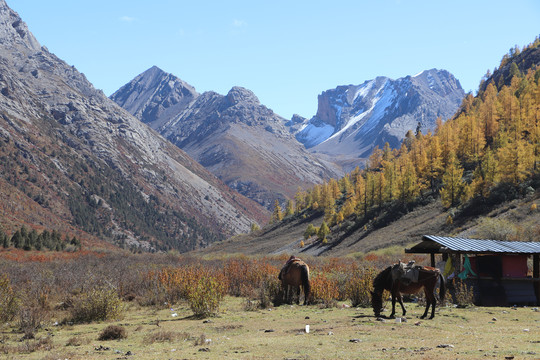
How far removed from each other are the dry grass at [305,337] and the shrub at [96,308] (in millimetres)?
662

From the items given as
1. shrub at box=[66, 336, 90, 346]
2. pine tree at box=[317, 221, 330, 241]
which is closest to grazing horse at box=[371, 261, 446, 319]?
A: shrub at box=[66, 336, 90, 346]

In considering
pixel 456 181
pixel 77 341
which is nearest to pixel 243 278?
pixel 77 341

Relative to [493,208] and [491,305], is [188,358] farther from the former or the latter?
[493,208]

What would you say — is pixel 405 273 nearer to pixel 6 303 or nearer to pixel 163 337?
pixel 163 337

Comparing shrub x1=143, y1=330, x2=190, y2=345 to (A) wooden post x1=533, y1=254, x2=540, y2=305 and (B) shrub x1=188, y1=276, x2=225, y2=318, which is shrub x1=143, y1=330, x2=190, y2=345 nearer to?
(B) shrub x1=188, y1=276, x2=225, y2=318

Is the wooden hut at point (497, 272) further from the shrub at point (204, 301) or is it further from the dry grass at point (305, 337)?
the shrub at point (204, 301)

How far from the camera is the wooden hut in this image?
61.0 feet

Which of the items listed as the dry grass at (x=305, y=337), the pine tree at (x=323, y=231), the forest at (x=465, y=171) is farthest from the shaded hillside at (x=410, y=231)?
the dry grass at (x=305, y=337)

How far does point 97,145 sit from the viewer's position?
634 feet

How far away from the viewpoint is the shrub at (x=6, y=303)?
14.4 m

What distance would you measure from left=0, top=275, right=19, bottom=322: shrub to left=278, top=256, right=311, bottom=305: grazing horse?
934cm

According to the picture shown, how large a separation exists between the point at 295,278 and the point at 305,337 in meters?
6.56

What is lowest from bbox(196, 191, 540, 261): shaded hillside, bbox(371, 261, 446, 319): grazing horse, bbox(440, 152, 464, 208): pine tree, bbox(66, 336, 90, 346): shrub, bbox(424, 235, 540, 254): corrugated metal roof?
bbox(66, 336, 90, 346): shrub

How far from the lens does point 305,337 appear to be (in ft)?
36.0
